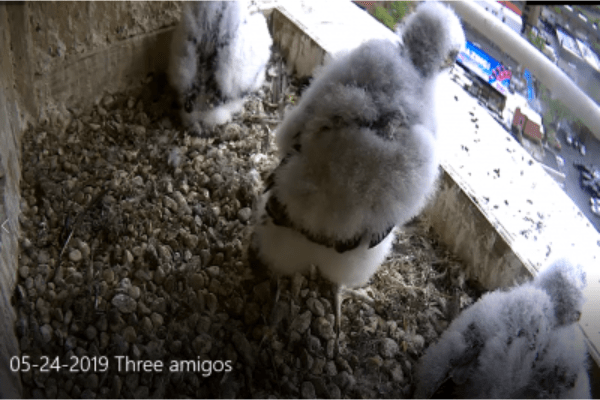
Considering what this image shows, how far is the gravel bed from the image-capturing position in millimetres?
1225

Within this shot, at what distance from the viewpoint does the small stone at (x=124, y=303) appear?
1.31 metres

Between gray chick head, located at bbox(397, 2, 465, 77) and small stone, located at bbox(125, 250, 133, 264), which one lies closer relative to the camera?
gray chick head, located at bbox(397, 2, 465, 77)

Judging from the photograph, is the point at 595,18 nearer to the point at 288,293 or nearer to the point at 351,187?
the point at 351,187

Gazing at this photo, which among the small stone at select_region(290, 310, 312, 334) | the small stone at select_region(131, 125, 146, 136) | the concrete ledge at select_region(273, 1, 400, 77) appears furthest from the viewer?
the concrete ledge at select_region(273, 1, 400, 77)

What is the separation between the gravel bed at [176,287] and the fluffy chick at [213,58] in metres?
0.09

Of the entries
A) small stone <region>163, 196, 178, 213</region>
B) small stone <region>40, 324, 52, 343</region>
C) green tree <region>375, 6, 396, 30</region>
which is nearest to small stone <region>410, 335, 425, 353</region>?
small stone <region>163, 196, 178, 213</region>

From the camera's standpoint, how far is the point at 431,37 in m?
1.22

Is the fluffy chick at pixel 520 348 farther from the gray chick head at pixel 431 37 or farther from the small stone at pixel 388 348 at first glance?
the gray chick head at pixel 431 37

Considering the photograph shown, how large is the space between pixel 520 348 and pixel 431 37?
2.17ft

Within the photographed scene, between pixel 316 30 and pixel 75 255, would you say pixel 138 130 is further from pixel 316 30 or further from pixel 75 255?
pixel 316 30

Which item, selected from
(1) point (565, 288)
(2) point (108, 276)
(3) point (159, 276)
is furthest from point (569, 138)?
(2) point (108, 276)

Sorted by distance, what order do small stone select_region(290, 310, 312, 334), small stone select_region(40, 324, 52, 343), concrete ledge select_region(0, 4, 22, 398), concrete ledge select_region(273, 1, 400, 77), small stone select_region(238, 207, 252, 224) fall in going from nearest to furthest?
1. concrete ledge select_region(0, 4, 22, 398)
2. small stone select_region(40, 324, 52, 343)
3. small stone select_region(290, 310, 312, 334)
4. small stone select_region(238, 207, 252, 224)
5. concrete ledge select_region(273, 1, 400, 77)

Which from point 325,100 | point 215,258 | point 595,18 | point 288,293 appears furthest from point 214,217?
point 595,18

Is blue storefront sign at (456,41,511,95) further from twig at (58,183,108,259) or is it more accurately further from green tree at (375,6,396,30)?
twig at (58,183,108,259)
